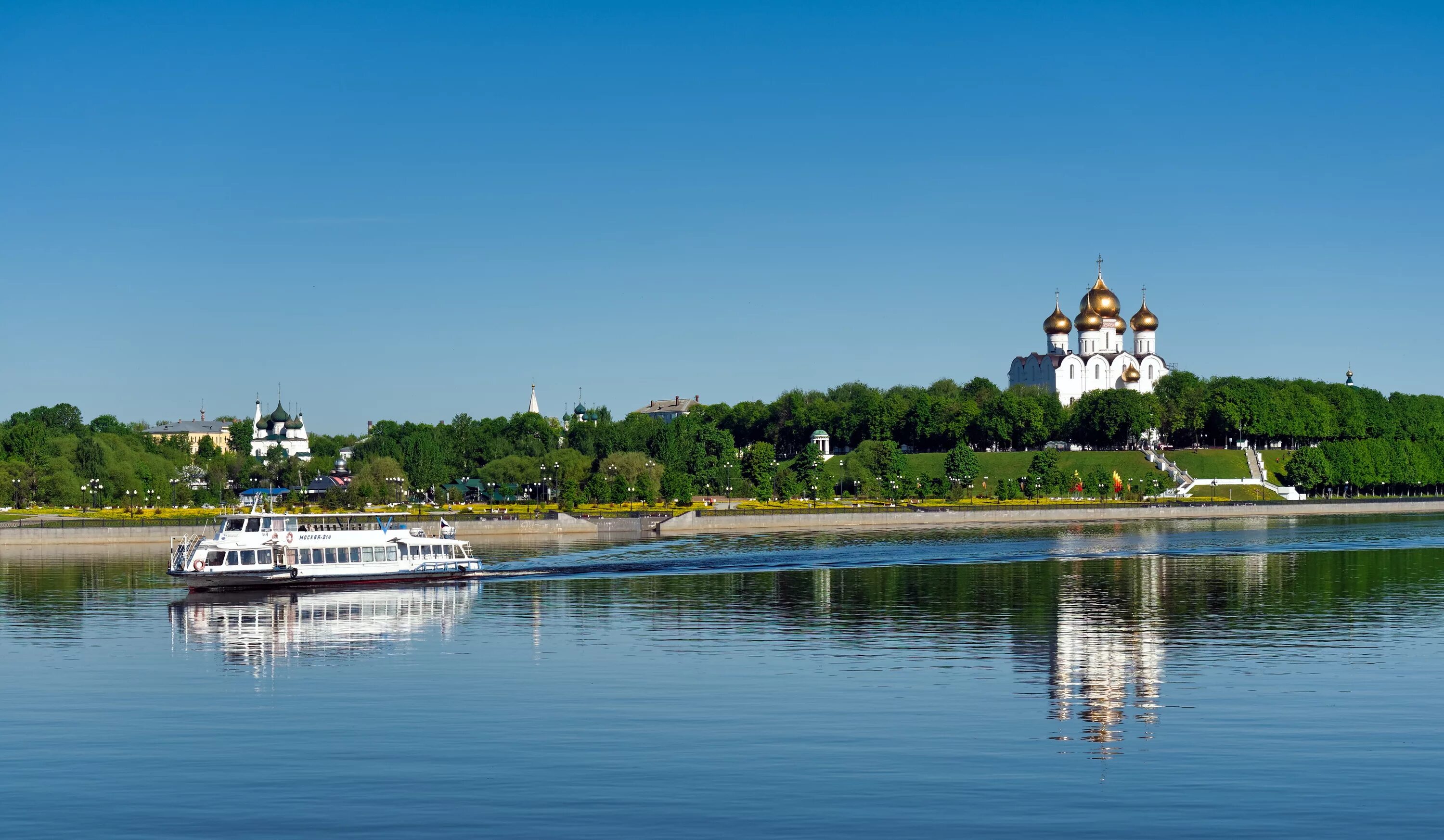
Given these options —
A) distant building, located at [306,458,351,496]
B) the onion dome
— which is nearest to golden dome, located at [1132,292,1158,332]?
the onion dome

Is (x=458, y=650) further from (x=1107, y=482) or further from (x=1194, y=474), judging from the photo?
(x=1194, y=474)

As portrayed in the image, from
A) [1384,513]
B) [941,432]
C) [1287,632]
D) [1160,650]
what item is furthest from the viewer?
[941,432]

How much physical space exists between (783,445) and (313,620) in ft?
443

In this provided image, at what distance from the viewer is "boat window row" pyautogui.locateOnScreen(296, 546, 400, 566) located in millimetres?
58125

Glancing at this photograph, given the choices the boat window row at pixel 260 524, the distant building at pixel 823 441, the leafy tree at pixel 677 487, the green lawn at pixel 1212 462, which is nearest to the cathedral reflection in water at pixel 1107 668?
the boat window row at pixel 260 524

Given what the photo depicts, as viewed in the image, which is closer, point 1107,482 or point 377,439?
point 1107,482

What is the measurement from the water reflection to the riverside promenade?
27.0 meters

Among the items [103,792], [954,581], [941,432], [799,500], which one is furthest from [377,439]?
[103,792]

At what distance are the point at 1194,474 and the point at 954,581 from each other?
95.0 m

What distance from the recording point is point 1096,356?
178000 mm

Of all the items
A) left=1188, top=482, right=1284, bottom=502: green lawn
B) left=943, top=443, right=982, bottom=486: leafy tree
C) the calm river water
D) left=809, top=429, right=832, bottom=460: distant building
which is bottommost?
the calm river water

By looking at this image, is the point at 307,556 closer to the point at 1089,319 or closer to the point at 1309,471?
the point at 1309,471

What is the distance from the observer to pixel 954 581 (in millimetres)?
55812

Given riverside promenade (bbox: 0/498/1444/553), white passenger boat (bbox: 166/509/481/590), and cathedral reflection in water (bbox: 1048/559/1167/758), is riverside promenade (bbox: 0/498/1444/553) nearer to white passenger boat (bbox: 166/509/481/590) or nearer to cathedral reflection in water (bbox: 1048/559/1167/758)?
white passenger boat (bbox: 166/509/481/590)
